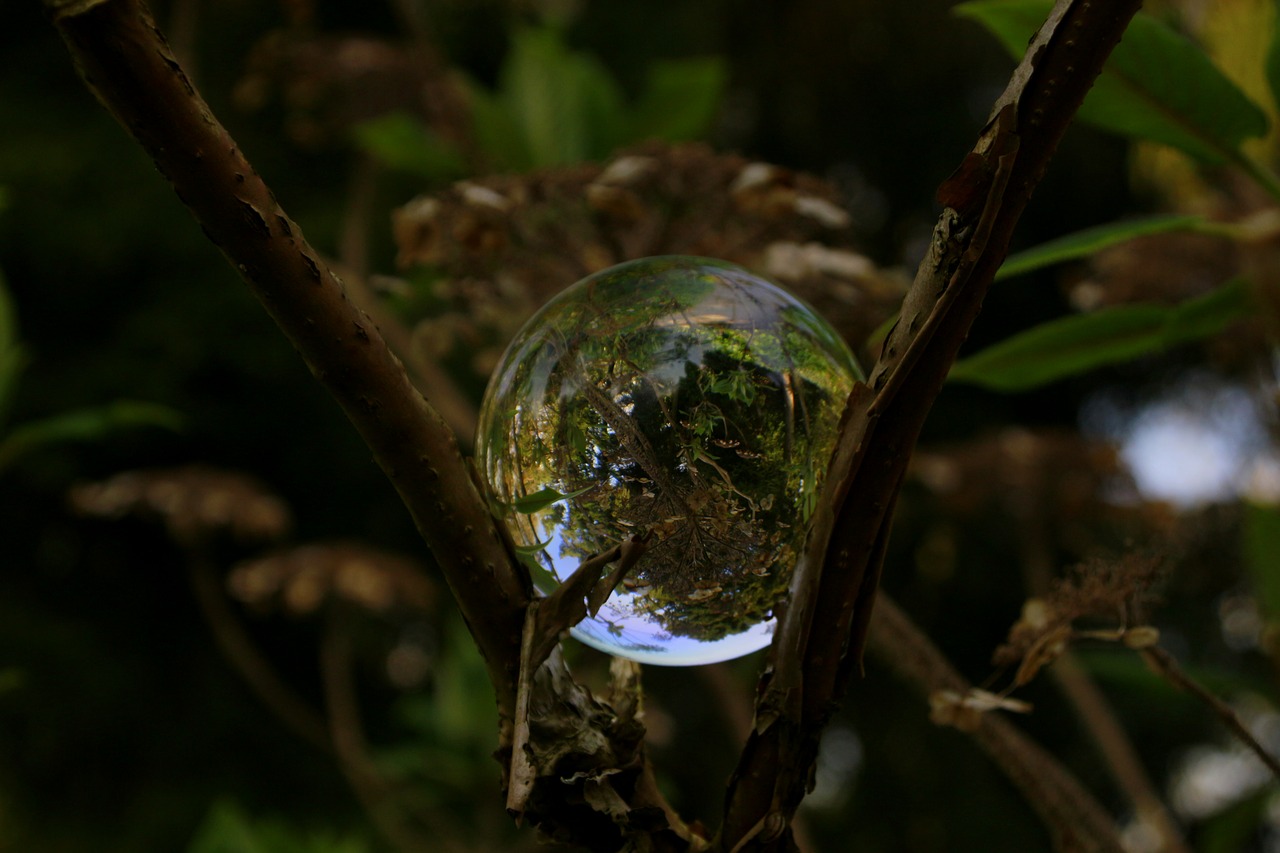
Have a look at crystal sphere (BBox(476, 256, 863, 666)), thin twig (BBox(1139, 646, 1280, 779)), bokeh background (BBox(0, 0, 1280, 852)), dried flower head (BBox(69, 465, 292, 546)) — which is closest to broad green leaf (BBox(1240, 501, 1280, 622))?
thin twig (BBox(1139, 646, 1280, 779))

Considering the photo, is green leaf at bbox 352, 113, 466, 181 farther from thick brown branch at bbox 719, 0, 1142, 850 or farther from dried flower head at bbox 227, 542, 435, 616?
thick brown branch at bbox 719, 0, 1142, 850

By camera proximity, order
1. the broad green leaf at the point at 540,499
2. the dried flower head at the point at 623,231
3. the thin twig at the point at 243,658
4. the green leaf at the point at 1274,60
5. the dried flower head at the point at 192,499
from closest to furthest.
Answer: the broad green leaf at the point at 540,499 < the green leaf at the point at 1274,60 < the dried flower head at the point at 623,231 < the dried flower head at the point at 192,499 < the thin twig at the point at 243,658

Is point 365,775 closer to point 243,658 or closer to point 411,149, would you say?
point 243,658

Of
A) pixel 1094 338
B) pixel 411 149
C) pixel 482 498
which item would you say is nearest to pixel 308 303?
pixel 482 498

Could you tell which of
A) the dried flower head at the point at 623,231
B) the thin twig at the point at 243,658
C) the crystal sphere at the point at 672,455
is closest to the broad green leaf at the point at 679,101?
the dried flower head at the point at 623,231

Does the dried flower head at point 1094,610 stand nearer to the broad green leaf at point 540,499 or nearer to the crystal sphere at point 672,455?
the crystal sphere at point 672,455

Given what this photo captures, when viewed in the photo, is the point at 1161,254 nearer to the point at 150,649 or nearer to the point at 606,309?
the point at 606,309

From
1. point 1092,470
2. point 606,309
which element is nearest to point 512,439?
point 606,309
